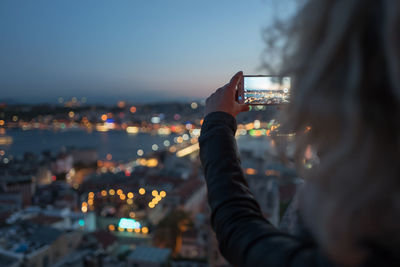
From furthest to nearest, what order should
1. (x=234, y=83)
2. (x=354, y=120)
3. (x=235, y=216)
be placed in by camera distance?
1. (x=234, y=83)
2. (x=235, y=216)
3. (x=354, y=120)

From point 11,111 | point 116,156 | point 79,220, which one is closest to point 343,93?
point 79,220

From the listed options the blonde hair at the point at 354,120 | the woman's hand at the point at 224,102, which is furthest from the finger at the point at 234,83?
→ the blonde hair at the point at 354,120

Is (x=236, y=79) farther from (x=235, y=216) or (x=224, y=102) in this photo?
(x=235, y=216)

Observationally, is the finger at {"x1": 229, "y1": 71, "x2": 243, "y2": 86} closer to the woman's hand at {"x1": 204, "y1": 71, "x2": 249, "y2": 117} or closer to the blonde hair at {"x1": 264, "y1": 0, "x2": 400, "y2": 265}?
the woman's hand at {"x1": 204, "y1": 71, "x2": 249, "y2": 117}

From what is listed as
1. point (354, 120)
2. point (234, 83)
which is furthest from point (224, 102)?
point (354, 120)

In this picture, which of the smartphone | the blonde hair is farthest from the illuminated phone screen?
the blonde hair

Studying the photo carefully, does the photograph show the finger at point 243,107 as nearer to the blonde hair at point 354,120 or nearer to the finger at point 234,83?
the finger at point 234,83
